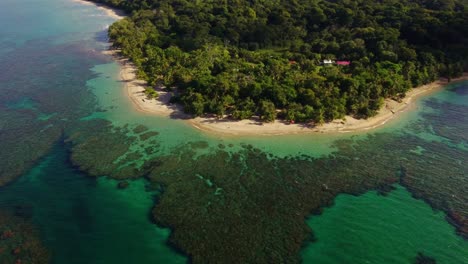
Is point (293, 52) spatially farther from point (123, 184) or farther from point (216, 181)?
point (123, 184)

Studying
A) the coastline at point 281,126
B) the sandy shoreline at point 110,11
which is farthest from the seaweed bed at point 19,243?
the sandy shoreline at point 110,11

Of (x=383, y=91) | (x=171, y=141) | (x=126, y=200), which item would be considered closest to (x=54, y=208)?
(x=126, y=200)

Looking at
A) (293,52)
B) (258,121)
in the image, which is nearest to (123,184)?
(258,121)

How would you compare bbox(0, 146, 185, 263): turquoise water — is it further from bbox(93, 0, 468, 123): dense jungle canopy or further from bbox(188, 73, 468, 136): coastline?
bbox(93, 0, 468, 123): dense jungle canopy

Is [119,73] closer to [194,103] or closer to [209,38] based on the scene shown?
[209,38]

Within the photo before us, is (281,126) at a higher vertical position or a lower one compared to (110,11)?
lower

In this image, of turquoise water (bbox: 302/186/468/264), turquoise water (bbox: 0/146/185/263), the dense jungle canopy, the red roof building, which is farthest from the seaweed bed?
the red roof building
